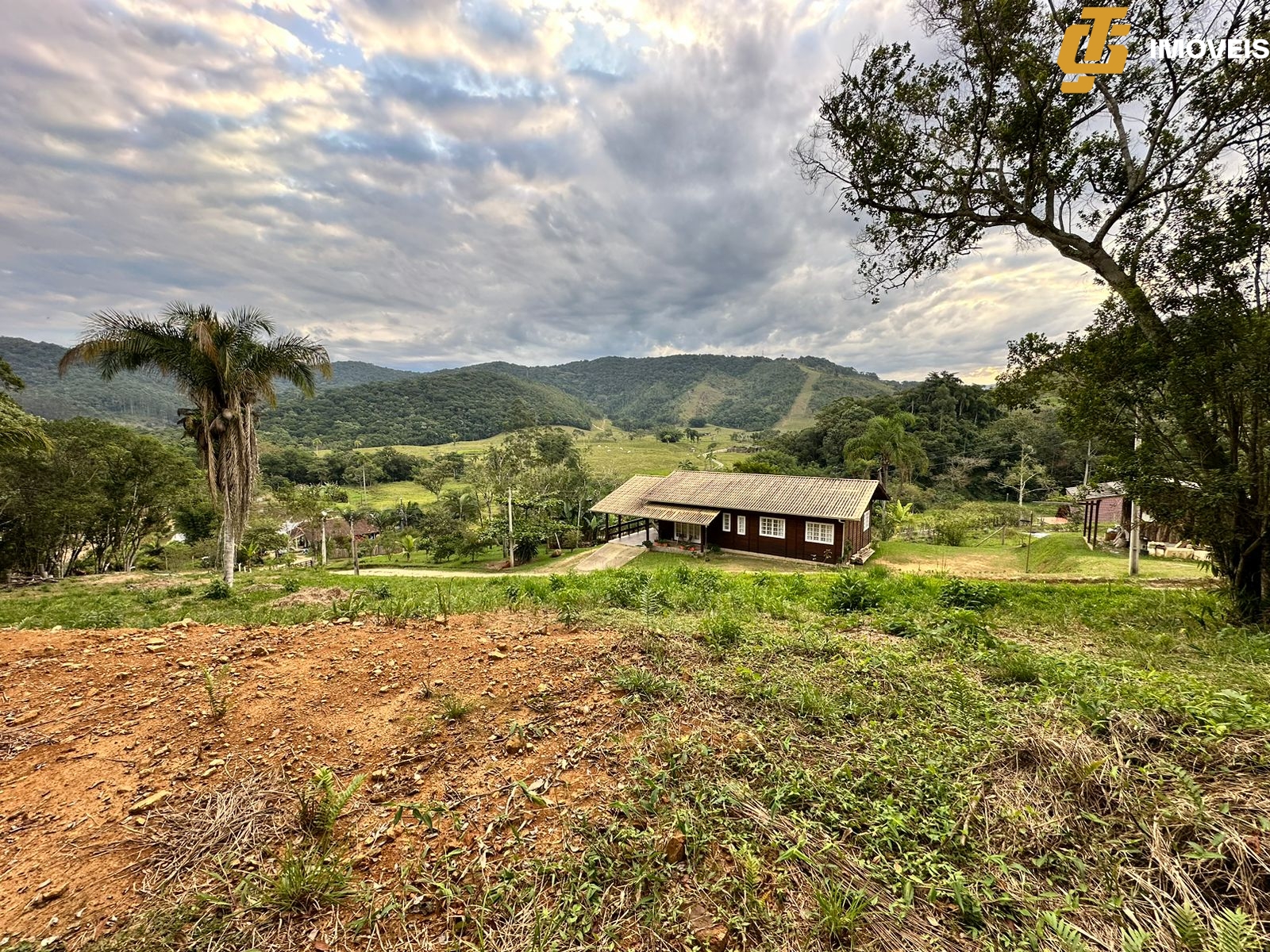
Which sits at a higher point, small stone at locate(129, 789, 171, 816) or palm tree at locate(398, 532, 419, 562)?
small stone at locate(129, 789, 171, 816)

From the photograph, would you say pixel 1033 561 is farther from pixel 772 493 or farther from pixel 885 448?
pixel 885 448

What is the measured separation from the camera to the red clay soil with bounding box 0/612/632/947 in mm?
2342

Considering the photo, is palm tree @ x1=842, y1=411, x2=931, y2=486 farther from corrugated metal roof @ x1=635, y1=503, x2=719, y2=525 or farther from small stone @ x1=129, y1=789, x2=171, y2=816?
small stone @ x1=129, y1=789, x2=171, y2=816

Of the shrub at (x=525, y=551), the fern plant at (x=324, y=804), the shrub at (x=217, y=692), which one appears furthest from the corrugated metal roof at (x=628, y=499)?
the fern plant at (x=324, y=804)

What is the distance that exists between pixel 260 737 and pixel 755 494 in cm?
2192

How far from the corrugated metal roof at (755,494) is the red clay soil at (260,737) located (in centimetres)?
1821

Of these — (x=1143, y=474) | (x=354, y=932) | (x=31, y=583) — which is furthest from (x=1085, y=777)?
(x=31, y=583)

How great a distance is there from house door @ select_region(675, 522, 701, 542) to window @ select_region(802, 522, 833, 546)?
220 inches

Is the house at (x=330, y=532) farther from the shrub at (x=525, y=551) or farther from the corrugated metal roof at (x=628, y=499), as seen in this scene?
the corrugated metal roof at (x=628, y=499)

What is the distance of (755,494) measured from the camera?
76.6 feet

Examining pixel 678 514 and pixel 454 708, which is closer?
pixel 454 708

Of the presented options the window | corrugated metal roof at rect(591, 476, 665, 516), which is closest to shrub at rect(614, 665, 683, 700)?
the window

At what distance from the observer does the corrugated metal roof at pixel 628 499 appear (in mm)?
25500

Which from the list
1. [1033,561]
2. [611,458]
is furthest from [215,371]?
[611,458]
